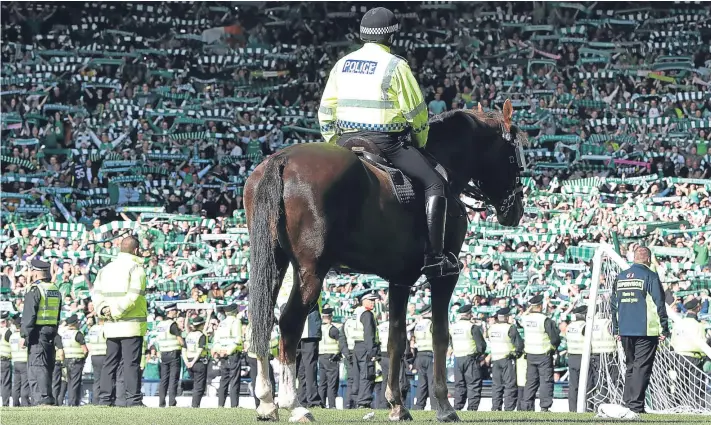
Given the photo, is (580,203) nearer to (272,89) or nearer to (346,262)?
(272,89)

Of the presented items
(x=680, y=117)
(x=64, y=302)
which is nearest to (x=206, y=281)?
(x=64, y=302)

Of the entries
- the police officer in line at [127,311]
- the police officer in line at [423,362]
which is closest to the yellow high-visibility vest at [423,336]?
the police officer in line at [423,362]

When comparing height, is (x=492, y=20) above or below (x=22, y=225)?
above

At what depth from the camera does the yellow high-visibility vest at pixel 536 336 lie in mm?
19734

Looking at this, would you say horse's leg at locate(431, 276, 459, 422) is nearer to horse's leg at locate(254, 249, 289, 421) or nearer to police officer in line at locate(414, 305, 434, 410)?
horse's leg at locate(254, 249, 289, 421)

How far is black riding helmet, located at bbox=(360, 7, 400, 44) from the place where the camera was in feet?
31.3

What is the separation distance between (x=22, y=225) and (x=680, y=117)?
18122 millimetres

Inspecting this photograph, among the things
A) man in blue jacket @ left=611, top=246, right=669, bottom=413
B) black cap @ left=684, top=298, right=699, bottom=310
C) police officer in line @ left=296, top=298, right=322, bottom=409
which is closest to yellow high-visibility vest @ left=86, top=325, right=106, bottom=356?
police officer in line @ left=296, top=298, right=322, bottom=409

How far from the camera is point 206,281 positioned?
26.3 meters

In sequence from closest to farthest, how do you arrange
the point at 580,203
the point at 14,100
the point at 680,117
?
the point at 580,203
the point at 680,117
the point at 14,100

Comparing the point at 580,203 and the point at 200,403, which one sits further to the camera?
the point at 580,203

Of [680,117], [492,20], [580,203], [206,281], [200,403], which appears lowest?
[200,403]

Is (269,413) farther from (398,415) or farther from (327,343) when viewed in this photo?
(327,343)

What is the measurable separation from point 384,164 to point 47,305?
10076 mm
